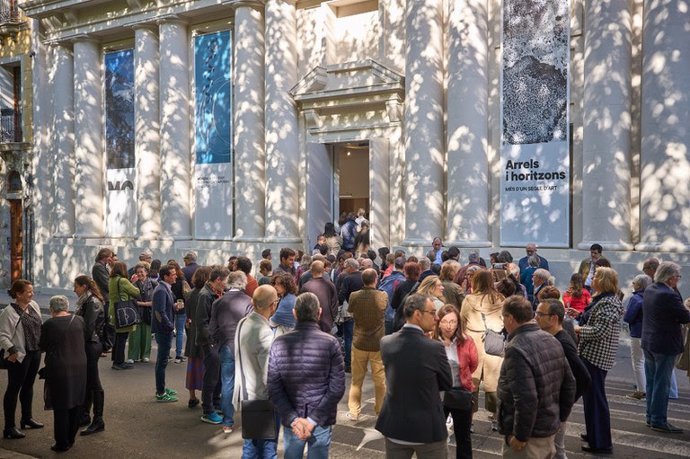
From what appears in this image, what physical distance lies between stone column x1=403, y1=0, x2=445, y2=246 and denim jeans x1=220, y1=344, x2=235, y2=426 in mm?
9107

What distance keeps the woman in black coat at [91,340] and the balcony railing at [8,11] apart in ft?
70.9

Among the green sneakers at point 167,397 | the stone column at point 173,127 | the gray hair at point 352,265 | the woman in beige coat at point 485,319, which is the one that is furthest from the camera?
the stone column at point 173,127

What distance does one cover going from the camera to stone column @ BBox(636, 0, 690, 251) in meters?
12.9

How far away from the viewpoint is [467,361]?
20.4 ft

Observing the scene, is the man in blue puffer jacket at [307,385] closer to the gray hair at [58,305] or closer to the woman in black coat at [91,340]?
the gray hair at [58,305]

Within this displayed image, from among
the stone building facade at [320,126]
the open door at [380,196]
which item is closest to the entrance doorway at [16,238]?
the stone building facade at [320,126]

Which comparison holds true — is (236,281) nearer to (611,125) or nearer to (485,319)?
(485,319)

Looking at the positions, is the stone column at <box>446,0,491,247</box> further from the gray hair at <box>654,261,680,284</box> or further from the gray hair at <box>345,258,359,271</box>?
the gray hair at <box>654,261,680,284</box>

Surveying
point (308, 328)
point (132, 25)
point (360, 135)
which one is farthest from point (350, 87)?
point (308, 328)

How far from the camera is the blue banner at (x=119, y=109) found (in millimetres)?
22719

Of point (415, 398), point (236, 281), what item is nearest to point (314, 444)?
point (415, 398)

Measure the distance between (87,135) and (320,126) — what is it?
8858 mm

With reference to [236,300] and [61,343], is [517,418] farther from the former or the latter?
[61,343]

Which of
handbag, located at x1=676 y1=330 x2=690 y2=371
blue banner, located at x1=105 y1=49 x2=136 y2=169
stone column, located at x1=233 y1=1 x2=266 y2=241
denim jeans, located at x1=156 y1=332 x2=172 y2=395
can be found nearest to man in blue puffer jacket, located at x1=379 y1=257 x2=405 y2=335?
denim jeans, located at x1=156 y1=332 x2=172 y2=395
